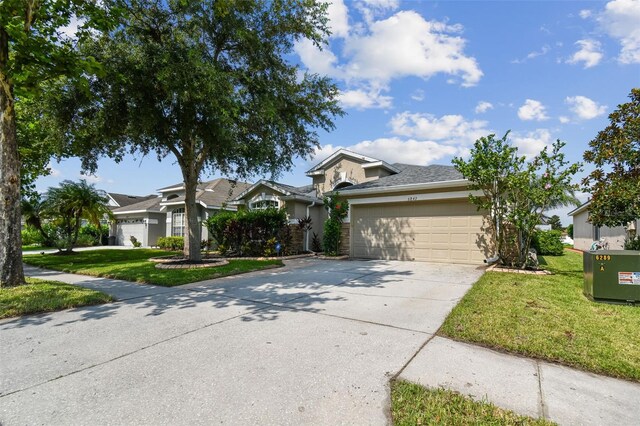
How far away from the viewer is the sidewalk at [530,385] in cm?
259

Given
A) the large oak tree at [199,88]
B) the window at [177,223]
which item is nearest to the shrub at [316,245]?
the large oak tree at [199,88]

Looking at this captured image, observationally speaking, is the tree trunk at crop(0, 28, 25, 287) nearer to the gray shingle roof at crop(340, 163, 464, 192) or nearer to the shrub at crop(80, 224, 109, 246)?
the gray shingle roof at crop(340, 163, 464, 192)

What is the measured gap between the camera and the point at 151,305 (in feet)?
19.4

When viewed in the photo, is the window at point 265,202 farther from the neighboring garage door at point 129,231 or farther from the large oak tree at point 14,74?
the neighboring garage door at point 129,231

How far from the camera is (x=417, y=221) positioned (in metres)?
12.5

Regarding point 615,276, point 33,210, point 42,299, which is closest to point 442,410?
point 615,276

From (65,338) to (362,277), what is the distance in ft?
21.1

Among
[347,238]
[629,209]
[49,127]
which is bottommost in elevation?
[347,238]

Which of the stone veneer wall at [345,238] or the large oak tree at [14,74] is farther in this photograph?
the stone veneer wall at [345,238]

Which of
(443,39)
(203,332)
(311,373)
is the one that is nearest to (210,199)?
(443,39)

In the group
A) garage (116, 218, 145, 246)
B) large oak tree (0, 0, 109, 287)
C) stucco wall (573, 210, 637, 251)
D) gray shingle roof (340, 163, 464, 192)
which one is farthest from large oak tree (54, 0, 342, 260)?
stucco wall (573, 210, 637, 251)

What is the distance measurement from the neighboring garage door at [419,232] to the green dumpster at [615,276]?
5.17 metres

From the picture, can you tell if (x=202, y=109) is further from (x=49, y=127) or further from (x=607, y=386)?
(x=607, y=386)

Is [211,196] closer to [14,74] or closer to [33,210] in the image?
[33,210]
